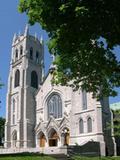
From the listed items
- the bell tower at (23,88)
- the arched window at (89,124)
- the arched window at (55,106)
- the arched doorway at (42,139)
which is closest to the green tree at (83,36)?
the arched window at (89,124)

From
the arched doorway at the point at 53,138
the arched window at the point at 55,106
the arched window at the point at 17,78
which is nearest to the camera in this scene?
the arched doorway at the point at 53,138

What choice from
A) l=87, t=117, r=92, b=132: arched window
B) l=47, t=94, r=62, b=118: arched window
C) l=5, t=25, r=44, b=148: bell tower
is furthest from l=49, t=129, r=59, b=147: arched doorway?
l=87, t=117, r=92, b=132: arched window

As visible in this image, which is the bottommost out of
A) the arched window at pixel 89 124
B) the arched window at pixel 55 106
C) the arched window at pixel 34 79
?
the arched window at pixel 89 124

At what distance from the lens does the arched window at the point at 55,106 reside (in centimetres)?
5150

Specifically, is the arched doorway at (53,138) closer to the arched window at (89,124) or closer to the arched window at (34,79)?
the arched window at (89,124)

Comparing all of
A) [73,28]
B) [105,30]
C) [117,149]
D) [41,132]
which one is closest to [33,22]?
[73,28]

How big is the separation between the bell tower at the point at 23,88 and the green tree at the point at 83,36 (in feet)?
116

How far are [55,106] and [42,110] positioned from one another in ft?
10.7

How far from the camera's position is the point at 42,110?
2151 inches

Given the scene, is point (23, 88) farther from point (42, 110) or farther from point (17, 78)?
point (42, 110)

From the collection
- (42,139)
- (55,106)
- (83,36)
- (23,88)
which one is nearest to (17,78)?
(23,88)

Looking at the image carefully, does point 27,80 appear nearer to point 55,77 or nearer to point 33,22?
point 55,77

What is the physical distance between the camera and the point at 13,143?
183ft

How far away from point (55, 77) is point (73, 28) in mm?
6812
